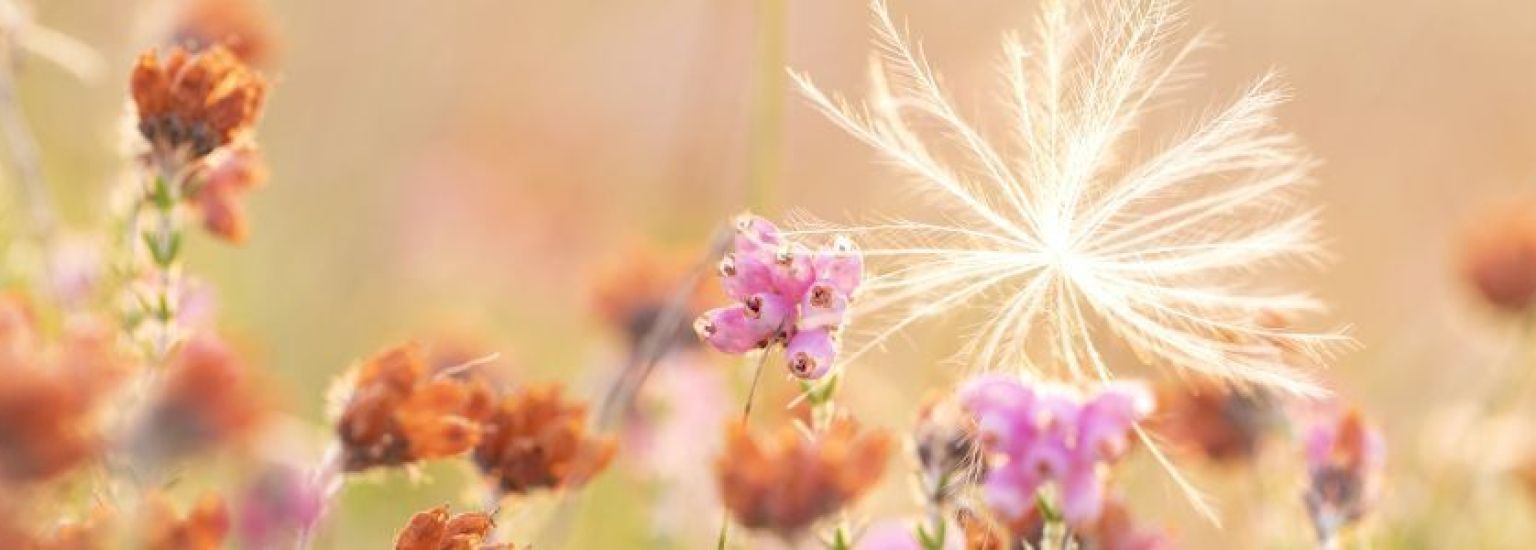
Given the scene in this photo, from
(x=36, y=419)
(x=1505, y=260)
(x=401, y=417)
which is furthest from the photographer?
(x=1505, y=260)

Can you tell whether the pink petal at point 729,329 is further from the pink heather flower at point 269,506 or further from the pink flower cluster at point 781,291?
the pink heather flower at point 269,506

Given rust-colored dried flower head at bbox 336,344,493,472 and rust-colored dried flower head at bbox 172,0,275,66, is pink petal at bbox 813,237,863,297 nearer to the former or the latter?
rust-colored dried flower head at bbox 336,344,493,472

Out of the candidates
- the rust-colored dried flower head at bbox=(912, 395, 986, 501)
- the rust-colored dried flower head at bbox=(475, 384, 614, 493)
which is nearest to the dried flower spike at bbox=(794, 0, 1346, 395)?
the rust-colored dried flower head at bbox=(912, 395, 986, 501)

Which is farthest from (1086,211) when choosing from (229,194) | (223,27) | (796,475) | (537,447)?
(223,27)

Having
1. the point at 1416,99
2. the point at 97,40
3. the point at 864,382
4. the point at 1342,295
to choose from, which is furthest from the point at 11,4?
the point at 1416,99

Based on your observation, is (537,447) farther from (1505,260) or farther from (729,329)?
(1505,260)

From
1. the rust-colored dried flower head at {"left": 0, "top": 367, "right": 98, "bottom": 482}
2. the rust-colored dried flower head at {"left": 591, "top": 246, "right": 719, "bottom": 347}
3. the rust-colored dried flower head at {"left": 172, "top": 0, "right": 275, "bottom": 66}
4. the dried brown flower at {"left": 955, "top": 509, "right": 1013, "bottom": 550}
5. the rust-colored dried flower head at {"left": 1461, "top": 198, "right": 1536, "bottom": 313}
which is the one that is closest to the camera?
the rust-colored dried flower head at {"left": 0, "top": 367, "right": 98, "bottom": 482}

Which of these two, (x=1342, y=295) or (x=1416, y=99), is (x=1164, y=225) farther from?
(x=1416, y=99)
